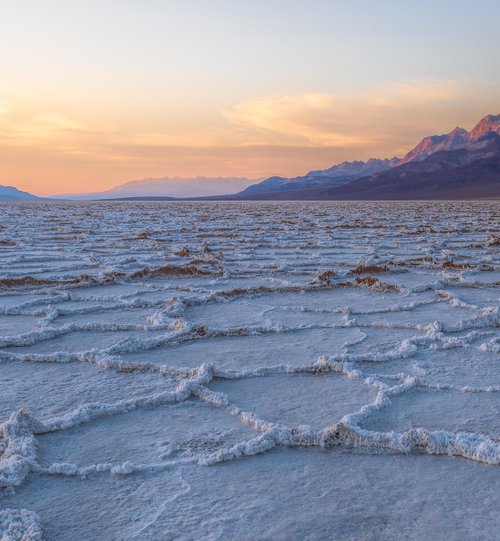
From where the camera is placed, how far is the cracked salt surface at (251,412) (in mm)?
1311

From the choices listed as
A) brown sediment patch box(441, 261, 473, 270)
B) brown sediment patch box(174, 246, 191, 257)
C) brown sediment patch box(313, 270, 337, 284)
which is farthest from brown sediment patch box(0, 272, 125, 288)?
brown sediment patch box(441, 261, 473, 270)

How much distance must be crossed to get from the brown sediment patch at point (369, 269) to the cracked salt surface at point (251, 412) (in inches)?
29.7

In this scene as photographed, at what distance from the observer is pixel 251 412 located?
1876mm

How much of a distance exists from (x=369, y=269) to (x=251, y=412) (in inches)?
136

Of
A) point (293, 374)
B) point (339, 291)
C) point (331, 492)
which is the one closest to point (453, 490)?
point (331, 492)

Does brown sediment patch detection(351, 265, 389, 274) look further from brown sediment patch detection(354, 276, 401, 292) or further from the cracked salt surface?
the cracked salt surface

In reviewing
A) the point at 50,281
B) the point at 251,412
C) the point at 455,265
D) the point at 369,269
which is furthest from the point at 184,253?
the point at 251,412

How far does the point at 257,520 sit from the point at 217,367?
3.71 feet

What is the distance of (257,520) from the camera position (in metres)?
1.29

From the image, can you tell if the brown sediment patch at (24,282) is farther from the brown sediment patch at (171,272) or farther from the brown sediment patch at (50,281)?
the brown sediment patch at (171,272)

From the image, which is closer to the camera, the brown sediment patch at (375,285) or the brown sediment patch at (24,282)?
the brown sediment patch at (375,285)

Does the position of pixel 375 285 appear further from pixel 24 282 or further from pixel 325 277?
pixel 24 282

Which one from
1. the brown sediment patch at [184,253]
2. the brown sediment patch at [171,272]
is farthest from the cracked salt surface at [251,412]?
the brown sediment patch at [184,253]

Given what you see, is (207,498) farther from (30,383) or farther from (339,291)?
(339,291)
